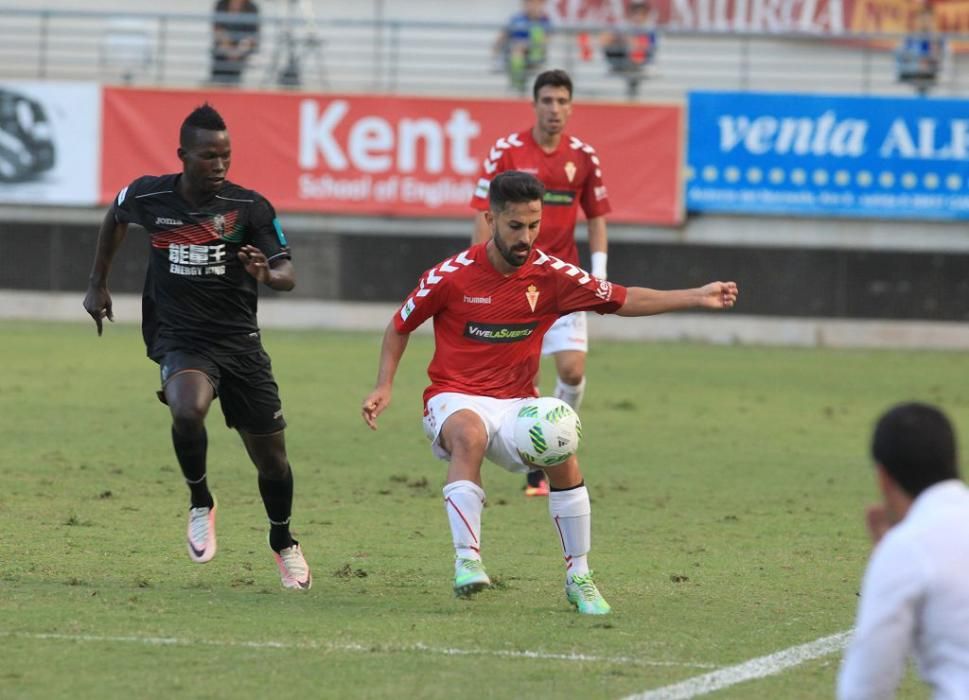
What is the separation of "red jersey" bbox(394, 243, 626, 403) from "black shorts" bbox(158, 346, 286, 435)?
27.9 inches

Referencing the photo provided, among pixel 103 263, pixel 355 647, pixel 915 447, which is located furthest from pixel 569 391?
pixel 915 447

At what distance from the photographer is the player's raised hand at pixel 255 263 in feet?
24.4

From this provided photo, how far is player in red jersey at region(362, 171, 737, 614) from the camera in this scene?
741 cm

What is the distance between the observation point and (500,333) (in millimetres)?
7750

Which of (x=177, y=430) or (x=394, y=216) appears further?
(x=394, y=216)

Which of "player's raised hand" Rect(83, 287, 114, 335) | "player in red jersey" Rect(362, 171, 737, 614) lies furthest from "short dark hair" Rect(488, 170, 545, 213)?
"player's raised hand" Rect(83, 287, 114, 335)

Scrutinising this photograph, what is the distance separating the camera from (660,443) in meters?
13.9

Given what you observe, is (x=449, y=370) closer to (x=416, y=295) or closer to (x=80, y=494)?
(x=416, y=295)

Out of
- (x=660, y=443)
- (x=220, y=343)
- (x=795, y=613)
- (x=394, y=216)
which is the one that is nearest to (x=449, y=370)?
(x=220, y=343)

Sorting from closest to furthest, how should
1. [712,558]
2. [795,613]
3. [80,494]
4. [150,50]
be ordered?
1. [795,613]
2. [712,558]
3. [80,494]
4. [150,50]

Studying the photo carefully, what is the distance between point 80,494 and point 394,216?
12994 mm

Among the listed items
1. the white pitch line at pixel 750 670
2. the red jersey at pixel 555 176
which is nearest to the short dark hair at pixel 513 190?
the white pitch line at pixel 750 670

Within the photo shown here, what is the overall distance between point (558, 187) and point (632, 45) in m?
13.3

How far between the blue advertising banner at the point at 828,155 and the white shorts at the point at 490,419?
1562cm
